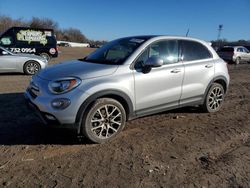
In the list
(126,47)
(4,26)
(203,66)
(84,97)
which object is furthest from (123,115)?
(4,26)

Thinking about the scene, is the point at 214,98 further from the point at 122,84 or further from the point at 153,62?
the point at 122,84

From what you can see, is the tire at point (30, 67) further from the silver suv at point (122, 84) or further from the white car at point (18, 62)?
the silver suv at point (122, 84)

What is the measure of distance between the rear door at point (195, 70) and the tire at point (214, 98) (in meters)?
0.27

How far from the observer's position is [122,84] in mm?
5363

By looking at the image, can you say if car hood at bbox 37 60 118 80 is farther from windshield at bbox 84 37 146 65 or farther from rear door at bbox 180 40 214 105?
rear door at bbox 180 40 214 105

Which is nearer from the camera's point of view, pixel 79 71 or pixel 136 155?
pixel 136 155

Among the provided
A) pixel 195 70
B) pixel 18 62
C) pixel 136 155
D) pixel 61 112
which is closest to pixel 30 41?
pixel 18 62

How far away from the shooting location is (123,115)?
547cm

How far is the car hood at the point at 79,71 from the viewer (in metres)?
5.14

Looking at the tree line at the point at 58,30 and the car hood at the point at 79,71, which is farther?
the tree line at the point at 58,30

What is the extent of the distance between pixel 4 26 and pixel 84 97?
71471 millimetres

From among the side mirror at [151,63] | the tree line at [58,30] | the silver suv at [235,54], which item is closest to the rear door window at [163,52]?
the side mirror at [151,63]

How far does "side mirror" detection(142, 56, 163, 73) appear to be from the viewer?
5605mm

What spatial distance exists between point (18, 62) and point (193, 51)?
896cm
